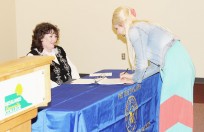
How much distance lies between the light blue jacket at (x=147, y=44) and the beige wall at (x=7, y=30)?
4.24 meters

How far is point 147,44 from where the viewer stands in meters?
3.21

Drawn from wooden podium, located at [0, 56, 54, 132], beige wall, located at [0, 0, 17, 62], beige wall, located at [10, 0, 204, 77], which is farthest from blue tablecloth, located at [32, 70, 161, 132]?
beige wall, located at [0, 0, 17, 62]

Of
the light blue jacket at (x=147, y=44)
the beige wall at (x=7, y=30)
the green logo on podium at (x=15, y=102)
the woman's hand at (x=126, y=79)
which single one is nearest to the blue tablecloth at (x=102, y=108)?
the woman's hand at (x=126, y=79)

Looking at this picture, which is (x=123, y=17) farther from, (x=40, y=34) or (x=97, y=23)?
(x=97, y=23)

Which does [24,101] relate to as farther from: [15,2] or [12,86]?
[15,2]

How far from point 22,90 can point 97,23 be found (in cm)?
517

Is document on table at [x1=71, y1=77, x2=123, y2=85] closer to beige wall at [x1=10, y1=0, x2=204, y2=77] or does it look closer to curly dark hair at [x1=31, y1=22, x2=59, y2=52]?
curly dark hair at [x1=31, y1=22, x2=59, y2=52]

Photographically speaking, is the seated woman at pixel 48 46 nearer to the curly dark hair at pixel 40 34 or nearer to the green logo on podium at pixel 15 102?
the curly dark hair at pixel 40 34

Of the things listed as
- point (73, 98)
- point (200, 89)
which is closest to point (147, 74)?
point (73, 98)

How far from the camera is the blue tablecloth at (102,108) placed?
A: 244 centimetres

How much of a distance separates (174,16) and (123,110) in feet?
12.1

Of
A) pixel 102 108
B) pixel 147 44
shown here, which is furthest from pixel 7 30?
pixel 102 108

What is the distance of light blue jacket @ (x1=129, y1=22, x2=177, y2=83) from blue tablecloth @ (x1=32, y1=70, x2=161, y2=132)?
0.18 m

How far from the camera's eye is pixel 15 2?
742 centimetres
